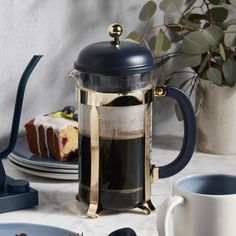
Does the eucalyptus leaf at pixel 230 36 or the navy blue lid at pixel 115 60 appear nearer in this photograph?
the navy blue lid at pixel 115 60

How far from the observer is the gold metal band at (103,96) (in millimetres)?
989

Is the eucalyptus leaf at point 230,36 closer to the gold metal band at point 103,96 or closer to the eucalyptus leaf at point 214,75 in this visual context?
the eucalyptus leaf at point 214,75

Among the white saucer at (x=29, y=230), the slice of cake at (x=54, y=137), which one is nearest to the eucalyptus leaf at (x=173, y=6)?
the slice of cake at (x=54, y=137)

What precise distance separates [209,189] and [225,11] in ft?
1.75

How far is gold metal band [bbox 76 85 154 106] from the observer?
0.99 m

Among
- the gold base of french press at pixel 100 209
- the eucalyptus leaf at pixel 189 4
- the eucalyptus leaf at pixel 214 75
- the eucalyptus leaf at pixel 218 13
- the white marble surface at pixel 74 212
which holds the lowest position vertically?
the white marble surface at pixel 74 212

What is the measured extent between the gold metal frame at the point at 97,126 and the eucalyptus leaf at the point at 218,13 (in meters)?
0.36

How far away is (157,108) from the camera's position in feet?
4.72

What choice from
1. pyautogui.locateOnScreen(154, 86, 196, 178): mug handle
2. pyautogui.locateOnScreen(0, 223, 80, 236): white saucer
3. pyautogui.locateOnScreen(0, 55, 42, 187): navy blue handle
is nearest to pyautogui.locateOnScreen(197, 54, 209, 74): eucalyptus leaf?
pyautogui.locateOnScreen(154, 86, 196, 178): mug handle

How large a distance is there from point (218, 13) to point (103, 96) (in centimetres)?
43

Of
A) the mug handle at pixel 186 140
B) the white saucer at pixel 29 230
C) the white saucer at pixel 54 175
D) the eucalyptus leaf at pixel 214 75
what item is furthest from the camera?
the eucalyptus leaf at pixel 214 75

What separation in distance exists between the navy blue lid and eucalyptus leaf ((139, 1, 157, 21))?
34 cm

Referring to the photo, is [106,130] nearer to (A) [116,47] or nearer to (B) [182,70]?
(A) [116,47]

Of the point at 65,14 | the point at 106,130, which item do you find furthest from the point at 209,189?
the point at 65,14
